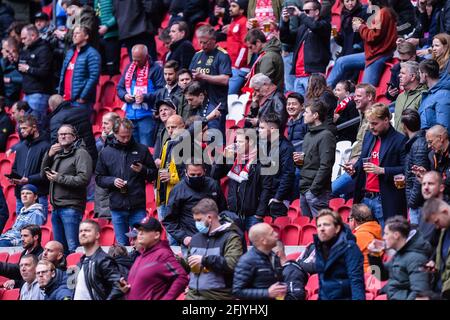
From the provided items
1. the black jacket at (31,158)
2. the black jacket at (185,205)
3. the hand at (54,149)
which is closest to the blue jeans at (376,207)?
the black jacket at (185,205)

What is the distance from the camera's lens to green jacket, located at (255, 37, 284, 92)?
48.5ft

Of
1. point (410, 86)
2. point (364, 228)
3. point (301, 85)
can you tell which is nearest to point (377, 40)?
point (301, 85)

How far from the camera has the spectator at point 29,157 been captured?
14.9 m

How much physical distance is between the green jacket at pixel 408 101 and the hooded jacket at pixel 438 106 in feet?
0.92

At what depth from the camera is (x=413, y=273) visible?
998 centimetres

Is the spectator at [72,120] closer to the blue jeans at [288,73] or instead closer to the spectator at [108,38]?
the spectator at [108,38]

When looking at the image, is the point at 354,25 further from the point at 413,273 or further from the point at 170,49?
the point at 413,273

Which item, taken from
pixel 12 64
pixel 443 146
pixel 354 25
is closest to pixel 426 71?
pixel 443 146

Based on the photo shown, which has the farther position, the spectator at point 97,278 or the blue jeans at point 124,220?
the blue jeans at point 124,220

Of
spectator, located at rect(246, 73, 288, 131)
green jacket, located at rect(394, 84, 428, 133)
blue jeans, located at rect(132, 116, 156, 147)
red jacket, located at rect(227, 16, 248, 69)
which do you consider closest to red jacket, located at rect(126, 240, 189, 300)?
spectator, located at rect(246, 73, 288, 131)

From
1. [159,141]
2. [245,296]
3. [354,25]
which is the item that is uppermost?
[354,25]

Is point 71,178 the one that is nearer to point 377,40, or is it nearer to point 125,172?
point 125,172

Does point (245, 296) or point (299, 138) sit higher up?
point (299, 138)

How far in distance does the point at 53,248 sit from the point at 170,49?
4.57 meters
